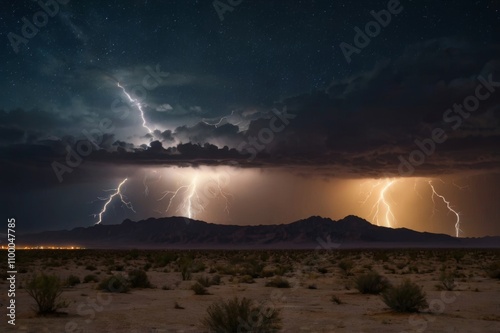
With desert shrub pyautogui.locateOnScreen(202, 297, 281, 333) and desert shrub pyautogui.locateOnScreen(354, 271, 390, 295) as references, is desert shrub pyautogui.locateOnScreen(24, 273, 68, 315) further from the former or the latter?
desert shrub pyautogui.locateOnScreen(354, 271, 390, 295)

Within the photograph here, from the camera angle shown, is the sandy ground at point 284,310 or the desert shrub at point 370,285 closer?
the sandy ground at point 284,310

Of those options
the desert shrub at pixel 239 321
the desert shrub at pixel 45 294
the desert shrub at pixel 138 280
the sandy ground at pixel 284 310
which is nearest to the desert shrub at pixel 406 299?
the sandy ground at pixel 284 310

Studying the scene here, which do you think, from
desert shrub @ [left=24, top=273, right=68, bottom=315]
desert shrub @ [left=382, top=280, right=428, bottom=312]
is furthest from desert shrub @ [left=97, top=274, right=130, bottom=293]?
desert shrub @ [left=382, top=280, right=428, bottom=312]

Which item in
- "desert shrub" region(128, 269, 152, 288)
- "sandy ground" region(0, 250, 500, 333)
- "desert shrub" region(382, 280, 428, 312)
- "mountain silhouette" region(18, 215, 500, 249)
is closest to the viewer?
"sandy ground" region(0, 250, 500, 333)

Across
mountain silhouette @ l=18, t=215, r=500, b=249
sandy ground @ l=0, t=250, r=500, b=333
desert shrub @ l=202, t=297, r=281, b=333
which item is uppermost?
mountain silhouette @ l=18, t=215, r=500, b=249

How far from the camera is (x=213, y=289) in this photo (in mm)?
24312

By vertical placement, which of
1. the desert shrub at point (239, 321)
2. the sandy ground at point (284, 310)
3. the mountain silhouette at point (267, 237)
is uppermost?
the mountain silhouette at point (267, 237)

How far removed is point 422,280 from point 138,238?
172 meters

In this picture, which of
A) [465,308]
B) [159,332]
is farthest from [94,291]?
[465,308]

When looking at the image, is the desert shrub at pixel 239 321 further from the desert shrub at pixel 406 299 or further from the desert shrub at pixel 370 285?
the desert shrub at pixel 370 285

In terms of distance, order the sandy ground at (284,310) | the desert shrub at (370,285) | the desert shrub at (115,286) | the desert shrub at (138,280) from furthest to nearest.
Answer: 1. the desert shrub at (138,280)
2. the desert shrub at (115,286)
3. the desert shrub at (370,285)
4. the sandy ground at (284,310)

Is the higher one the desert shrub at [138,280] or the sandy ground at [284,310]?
the desert shrub at [138,280]

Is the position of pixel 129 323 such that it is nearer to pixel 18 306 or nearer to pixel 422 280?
pixel 18 306

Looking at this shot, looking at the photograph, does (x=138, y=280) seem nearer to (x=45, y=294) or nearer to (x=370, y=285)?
(x=45, y=294)
